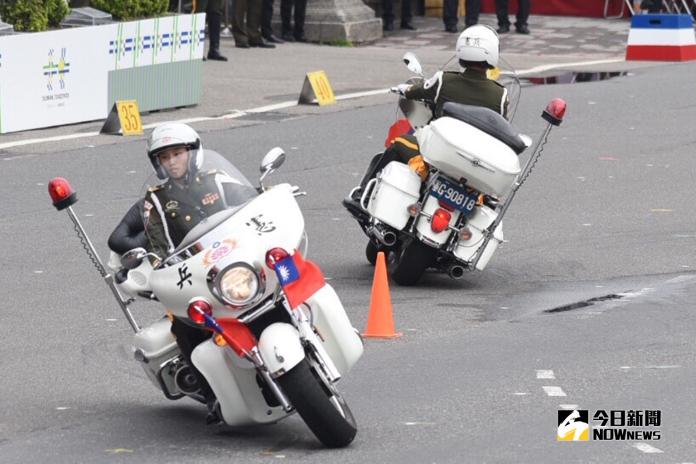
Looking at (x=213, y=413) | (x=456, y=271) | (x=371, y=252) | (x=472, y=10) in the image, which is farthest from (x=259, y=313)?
(x=472, y=10)

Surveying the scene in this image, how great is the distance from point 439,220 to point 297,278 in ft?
13.1

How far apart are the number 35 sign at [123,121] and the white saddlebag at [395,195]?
24.8 ft

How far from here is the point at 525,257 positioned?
38.4 ft

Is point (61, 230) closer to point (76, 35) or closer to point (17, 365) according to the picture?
point (17, 365)

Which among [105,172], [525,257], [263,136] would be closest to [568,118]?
[263,136]

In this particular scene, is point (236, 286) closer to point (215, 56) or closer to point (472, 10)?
point (215, 56)

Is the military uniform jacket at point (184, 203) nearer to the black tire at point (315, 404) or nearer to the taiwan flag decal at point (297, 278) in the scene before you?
the taiwan flag decal at point (297, 278)

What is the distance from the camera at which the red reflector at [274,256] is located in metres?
6.71

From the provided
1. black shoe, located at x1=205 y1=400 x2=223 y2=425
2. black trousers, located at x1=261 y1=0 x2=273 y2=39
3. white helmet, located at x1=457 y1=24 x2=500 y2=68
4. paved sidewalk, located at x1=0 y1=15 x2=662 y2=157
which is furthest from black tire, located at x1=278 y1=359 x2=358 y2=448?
black trousers, located at x1=261 y1=0 x2=273 y2=39

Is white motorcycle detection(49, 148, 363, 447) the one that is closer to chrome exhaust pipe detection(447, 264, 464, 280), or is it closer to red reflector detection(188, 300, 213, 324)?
red reflector detection(188, 300, 213, 324)

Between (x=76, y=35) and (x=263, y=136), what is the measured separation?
241 cm

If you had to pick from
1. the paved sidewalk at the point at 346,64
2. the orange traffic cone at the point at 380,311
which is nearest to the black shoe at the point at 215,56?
the paved sidewalk at the point at 346,64

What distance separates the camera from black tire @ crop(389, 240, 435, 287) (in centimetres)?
1072

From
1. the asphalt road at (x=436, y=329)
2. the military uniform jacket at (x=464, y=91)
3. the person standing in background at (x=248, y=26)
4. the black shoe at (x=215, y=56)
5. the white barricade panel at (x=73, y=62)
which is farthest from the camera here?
the person standing in background at (x=248, y=26)
